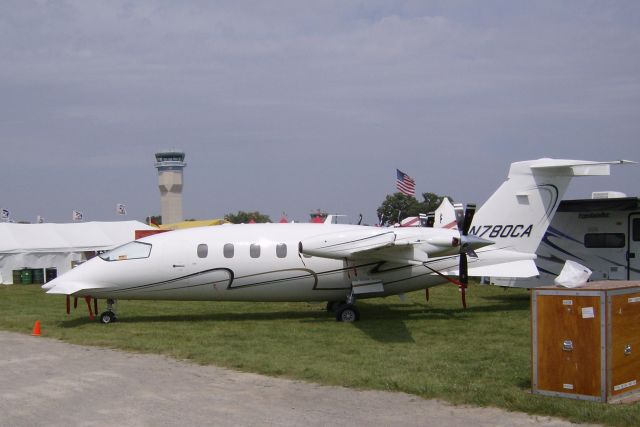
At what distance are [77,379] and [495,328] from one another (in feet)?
32.5

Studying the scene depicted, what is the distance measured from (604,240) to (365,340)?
1010 centimetres

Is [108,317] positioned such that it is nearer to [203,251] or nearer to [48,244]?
[203,251]

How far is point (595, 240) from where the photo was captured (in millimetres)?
21266

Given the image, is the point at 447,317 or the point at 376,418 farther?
the point at 447,317

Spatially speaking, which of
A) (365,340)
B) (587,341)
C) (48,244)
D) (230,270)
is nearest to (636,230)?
(365,340)

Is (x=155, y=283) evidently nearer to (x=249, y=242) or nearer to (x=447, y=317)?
(x=249, y=242)

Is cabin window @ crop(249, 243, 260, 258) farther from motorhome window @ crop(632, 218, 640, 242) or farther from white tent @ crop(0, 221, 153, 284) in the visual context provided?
white tent @ crop(0, 221, 153, 284)

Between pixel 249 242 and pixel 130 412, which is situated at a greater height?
pixel 249 242

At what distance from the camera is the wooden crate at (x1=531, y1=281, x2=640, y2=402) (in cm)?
887

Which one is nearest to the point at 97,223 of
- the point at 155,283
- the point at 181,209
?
the point at 155,283

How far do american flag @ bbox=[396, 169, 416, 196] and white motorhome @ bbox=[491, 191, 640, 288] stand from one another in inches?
535

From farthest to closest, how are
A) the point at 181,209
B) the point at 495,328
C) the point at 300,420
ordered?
the point at 181,209
the point at 495,328
the point at 300,420

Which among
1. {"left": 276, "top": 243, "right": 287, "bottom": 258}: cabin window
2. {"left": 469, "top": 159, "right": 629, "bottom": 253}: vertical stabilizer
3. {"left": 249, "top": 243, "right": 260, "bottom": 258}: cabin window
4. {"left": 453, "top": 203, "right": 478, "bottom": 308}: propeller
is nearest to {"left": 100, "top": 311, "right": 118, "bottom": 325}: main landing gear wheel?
{"left": 249, "top": 243, "right": 260, "bottom": 258}: cabin window

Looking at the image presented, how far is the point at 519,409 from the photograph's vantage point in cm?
880
